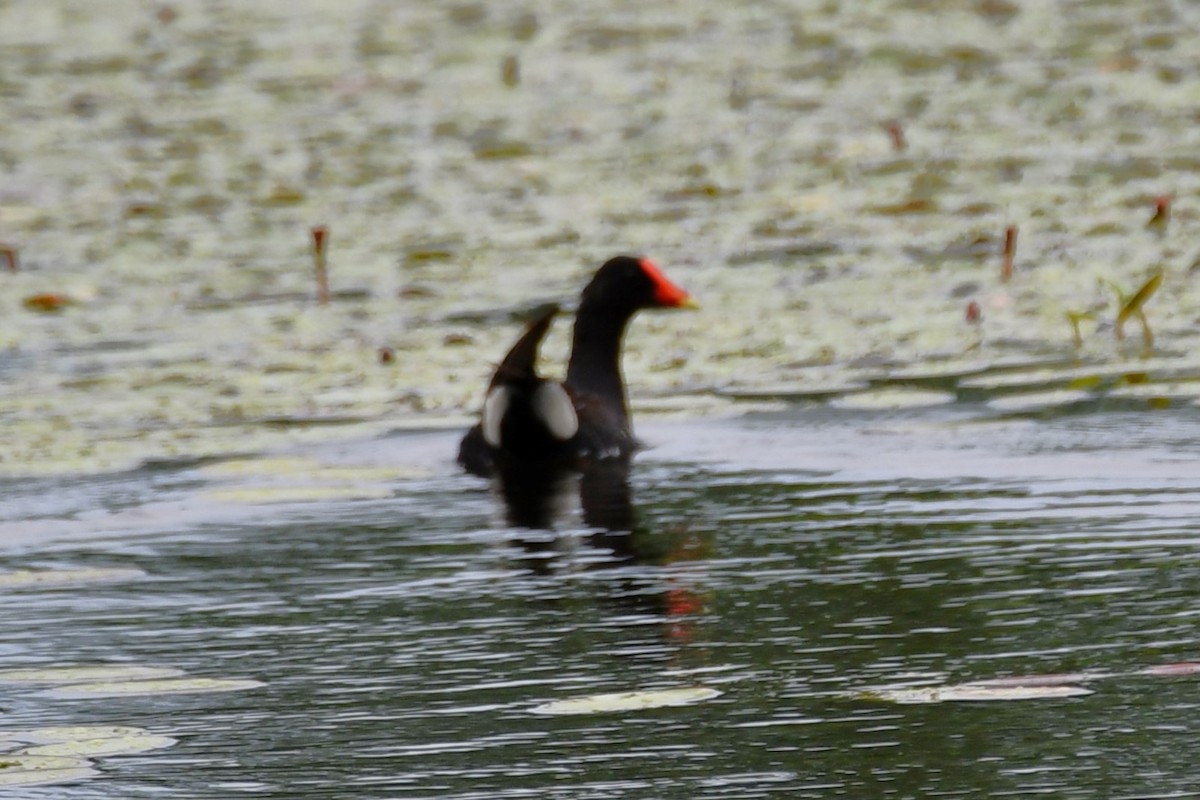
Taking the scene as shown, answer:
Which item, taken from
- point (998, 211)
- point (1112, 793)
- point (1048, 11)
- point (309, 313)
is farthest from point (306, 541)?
point (1048, 11)

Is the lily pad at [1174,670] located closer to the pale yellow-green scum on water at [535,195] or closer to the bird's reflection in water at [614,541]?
the bird's reflection in water at [614,541]

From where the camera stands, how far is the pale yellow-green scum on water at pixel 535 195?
28.0 feet

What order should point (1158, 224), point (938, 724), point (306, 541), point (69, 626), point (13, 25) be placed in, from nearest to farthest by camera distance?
1. point (938, 724)
2. point (69, 626)
3. point (306, 541)
4. point (1158, 224)
5. point (13, 25)

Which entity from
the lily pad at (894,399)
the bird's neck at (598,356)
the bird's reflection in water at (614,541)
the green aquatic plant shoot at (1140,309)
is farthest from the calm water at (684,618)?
the green aquatic plant shoot at (1140,309)

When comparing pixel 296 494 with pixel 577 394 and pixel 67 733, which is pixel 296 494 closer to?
pixel 577 394

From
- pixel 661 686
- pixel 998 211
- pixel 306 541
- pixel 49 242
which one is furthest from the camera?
pixel 49 242

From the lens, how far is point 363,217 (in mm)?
12141

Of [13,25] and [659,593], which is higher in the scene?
[13,25]

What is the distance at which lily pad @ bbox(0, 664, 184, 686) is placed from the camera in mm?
4598

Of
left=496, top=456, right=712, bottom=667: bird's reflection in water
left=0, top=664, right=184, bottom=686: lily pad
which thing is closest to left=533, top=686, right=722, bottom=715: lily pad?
left=496, top=456, right=712, bottom=667: bird's reflection in water

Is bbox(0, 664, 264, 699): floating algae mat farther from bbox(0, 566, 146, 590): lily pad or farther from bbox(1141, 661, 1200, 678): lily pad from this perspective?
bbox(1141, 661, 1200, 678): lily pad

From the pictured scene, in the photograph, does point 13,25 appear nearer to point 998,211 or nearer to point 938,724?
point 998,211

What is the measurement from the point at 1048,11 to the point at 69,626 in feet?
41.6

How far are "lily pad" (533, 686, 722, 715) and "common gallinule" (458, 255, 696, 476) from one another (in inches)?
104
